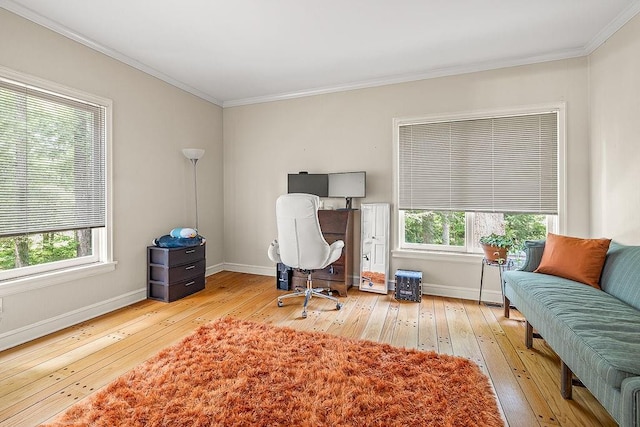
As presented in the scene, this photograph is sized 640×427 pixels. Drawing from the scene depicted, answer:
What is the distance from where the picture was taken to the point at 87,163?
3096 mm

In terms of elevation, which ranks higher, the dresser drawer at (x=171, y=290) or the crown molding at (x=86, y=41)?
the crown molding at (x=86, y=41)

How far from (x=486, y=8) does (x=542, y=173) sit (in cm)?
185

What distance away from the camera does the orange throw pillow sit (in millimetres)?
2445

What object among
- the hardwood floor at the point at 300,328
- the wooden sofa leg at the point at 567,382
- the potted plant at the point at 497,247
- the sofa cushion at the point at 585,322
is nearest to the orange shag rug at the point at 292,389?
the hardwood floor at the point at 300,328

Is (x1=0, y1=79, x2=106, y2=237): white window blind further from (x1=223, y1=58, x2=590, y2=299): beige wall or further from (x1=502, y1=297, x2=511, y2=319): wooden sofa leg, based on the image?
(x1=502, y1=297, x2=511, y2=319): wooden sofa leg

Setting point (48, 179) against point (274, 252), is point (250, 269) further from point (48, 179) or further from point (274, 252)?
point (48, 179)

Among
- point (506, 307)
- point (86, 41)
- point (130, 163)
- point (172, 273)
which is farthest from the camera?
point (172, 273)

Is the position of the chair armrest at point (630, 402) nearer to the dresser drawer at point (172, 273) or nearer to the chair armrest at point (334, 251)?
the chair armrest at point (334, 251)

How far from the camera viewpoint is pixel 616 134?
279cm

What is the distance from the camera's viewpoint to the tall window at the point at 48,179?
252 centimetres

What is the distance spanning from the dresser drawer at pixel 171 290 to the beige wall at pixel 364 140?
1.20 metres

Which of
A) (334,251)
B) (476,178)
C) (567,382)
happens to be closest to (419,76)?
(476,178)

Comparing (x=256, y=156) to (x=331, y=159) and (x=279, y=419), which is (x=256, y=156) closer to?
(x=331, y=159)

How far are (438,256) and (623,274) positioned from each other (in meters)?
1.76
